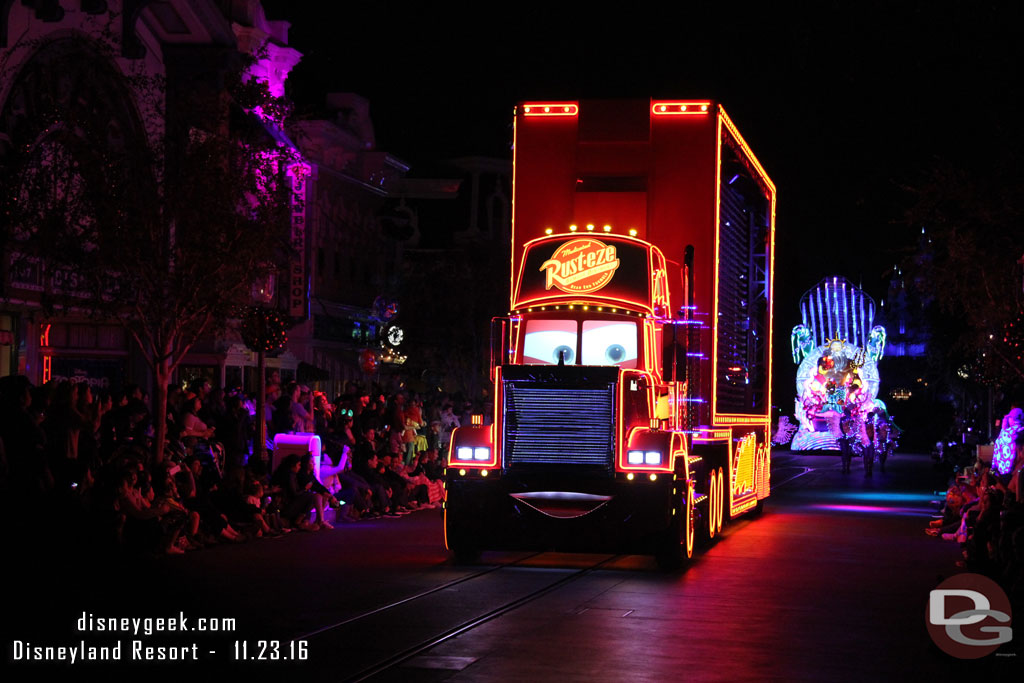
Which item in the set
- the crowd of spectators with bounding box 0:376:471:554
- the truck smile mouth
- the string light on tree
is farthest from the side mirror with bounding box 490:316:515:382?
the string light on tree

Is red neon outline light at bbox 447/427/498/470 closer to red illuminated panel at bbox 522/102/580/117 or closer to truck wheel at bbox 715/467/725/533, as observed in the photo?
red illuminated panel at bbox 522/102/580/117

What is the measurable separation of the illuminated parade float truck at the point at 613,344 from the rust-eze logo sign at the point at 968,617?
3.49 m

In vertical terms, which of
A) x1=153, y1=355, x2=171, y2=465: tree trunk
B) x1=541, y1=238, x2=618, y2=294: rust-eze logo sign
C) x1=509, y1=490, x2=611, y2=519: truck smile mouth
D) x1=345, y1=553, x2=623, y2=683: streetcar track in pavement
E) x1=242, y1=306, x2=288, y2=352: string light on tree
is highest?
x1=541, y1=238, x2=618, y2=294: rust-eze logo sign

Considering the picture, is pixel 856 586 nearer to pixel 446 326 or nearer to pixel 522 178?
pixel 522 178

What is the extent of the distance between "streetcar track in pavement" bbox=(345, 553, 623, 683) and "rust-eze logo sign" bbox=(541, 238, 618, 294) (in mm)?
3340

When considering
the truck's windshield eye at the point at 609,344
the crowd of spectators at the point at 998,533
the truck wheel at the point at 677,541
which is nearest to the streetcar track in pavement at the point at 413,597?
the truck wheel at the point at 677,541

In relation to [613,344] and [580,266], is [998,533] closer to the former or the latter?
[613,344]

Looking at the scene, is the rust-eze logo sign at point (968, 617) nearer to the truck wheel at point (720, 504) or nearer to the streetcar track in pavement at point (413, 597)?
the streetcar track in pavement at point (413, 597)

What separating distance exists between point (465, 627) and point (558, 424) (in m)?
5.15

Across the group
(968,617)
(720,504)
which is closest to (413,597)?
(968,617)

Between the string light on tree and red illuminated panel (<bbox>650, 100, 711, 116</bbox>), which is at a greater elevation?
red illuminated panel (<bbox>650, 100, 711, 116</bbox>)

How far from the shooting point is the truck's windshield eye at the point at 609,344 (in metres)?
18.1

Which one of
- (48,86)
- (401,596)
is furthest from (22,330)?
(401,596)

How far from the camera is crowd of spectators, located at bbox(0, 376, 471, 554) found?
17000 millimetres
